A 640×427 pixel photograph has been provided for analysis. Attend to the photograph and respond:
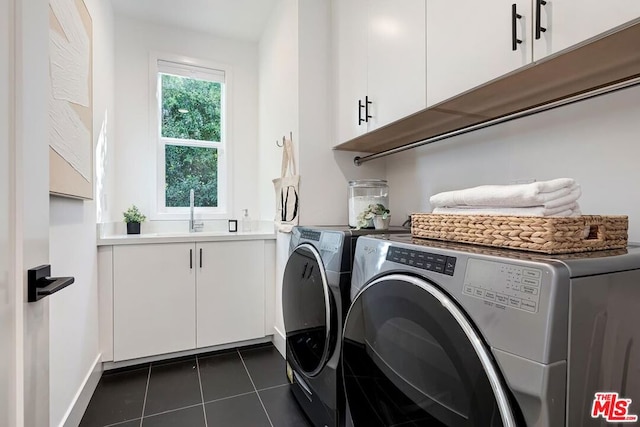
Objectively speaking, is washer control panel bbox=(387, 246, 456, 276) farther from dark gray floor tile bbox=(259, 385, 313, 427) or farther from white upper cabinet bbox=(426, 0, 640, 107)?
dark gray floor tile bbox=(259, 385, 313, 427)

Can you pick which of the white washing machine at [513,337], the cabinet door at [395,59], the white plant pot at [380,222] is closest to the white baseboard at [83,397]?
the white washing machine at [513,337]

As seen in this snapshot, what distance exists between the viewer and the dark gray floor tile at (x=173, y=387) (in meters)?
1.78

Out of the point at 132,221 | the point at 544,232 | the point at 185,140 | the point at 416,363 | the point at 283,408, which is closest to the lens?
the point at 544,232

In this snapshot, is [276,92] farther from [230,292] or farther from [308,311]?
[308,311]

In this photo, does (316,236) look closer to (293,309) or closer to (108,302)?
(293,309)

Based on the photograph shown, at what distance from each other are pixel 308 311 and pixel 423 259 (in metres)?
0.89

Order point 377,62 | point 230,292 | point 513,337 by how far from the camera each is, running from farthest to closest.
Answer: point 230,292
point 377,62
point 513,337

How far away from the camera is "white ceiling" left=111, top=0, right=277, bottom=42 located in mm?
2609

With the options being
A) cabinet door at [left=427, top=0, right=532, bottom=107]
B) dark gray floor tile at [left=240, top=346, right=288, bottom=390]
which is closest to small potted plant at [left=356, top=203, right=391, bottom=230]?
cabinet door at [left=427, top=0, right=532, bottom=107]

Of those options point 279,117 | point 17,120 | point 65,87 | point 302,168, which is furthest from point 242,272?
point 17,120

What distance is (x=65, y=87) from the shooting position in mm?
1412

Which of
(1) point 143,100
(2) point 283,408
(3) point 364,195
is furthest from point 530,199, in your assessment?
(1) point 143,100

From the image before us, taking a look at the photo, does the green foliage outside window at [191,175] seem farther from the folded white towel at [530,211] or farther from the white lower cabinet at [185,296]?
the folded white towel at [530,211]

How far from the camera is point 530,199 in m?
0.77
